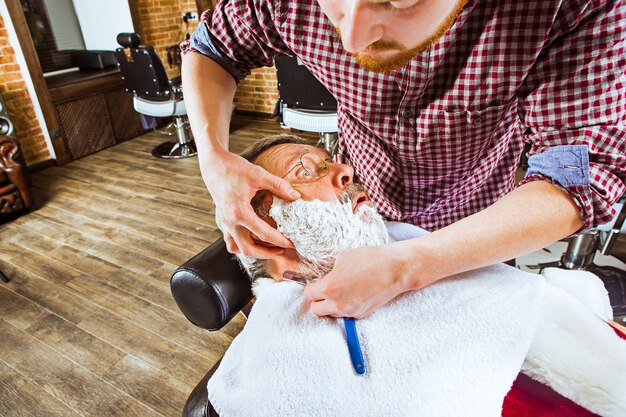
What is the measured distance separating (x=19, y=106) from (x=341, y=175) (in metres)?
3.99

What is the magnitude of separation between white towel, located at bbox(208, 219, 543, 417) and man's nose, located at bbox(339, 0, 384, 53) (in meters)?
0.58

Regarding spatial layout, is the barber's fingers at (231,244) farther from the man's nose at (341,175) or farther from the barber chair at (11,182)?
the barber chair at (11,182)

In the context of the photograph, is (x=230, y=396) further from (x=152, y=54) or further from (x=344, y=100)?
(x=152, y=54)

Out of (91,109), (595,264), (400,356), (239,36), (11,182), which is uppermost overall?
(239,36)

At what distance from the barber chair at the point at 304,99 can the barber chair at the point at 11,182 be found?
2.06 m

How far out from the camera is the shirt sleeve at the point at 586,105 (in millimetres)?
656

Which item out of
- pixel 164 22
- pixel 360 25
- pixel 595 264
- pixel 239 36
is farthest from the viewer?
pixel 164 22

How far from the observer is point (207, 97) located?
1.08 metres

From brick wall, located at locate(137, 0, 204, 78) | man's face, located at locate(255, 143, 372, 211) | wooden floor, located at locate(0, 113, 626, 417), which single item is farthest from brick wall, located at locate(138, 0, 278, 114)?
man's face, located at locate(255, 143, 372, 211)

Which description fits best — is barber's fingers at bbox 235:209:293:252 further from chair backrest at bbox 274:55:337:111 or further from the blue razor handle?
chair backrest at bbox 274:55:337:111

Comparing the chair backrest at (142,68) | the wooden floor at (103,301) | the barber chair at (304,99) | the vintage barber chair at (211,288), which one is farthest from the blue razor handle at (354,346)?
the chair backrest at (142,68)

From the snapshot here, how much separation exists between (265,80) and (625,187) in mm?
4938

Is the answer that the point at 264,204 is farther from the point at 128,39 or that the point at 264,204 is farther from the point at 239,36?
the point at 128,39

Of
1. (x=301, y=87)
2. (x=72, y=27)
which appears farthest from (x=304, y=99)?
(x=72, y=27)
